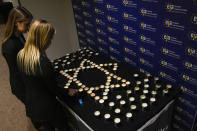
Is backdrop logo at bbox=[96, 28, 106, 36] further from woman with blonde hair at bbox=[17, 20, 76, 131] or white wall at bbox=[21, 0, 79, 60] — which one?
woman with blonde hair at bbox=[17, 20, 76, 131]

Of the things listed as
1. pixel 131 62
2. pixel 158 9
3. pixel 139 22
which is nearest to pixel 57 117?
pixel 131 62

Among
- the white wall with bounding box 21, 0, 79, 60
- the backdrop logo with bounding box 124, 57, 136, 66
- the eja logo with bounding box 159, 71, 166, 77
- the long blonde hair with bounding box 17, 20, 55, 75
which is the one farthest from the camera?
the white wall with bounding box 21, 0, 79, 60

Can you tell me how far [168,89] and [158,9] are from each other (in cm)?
79

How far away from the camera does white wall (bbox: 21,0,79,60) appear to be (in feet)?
9.26

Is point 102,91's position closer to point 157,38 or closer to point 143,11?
point 157,38

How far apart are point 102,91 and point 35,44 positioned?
85 cm

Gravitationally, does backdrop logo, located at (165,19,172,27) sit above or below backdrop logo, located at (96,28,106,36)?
above

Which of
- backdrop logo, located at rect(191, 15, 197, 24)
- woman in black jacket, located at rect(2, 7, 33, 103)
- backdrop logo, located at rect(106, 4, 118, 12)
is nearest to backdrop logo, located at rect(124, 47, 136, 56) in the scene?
backdrop logo, located at rect(106, 4, 118, 12)

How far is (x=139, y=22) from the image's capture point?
1854mm

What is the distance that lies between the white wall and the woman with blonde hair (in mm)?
1543

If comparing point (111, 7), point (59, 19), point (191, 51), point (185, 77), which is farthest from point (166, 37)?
point (59, 19)

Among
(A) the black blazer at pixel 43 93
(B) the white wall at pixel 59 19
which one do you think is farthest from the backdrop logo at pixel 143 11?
(B) the white wall at pixel 59 19

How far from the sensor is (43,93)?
5.03 feet

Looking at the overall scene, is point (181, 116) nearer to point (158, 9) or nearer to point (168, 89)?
point (168, 89)
